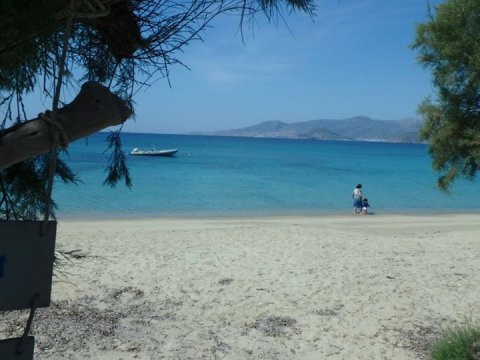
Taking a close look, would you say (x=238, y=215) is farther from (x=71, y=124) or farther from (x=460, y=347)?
(x=71, y=124)

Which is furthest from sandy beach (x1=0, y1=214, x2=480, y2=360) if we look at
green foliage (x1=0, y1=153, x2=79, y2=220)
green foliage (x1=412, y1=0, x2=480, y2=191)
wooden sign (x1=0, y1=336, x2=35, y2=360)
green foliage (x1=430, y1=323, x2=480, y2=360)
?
green foliage (x1=412, y1=0, x2=480, y2=191)

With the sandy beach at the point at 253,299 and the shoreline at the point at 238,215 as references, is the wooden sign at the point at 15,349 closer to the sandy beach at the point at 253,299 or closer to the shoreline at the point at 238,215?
the sandy beach at the point at 253,299

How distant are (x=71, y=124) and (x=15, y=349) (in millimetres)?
632

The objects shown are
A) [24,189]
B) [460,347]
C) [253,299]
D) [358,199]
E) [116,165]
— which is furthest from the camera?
[358,199]

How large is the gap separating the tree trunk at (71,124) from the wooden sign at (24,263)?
0.21m

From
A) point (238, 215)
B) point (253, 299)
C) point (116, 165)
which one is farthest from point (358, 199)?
point (116, 165)

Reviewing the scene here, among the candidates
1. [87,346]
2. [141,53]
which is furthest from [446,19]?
[87,346]

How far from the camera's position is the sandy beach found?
5.11 meters

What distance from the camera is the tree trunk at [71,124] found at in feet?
4.68

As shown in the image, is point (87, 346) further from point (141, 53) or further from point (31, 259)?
point (31, 259)

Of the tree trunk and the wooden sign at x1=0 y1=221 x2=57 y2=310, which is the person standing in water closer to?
the tree trunk

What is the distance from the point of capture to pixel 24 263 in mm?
1316

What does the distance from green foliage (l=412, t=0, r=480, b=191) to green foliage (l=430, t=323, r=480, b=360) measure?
174 cm

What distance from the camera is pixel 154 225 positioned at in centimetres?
1602
